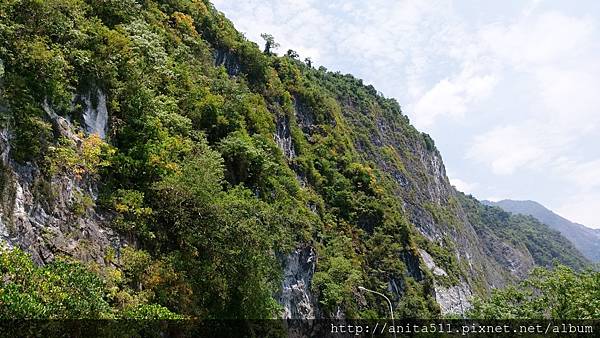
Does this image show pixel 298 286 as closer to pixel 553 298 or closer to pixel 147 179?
pixel 553 298

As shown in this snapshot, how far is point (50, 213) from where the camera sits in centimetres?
1155

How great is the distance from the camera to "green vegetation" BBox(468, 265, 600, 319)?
68.9 feet

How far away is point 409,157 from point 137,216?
7500 cm

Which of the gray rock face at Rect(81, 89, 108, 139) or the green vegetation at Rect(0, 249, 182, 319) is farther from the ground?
the gray rock face at Rect(81, 89, 108, 139)

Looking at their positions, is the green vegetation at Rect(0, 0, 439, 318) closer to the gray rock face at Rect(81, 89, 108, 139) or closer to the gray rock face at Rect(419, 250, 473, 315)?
the gray rock face at Rect(81, 89, 108, 139)

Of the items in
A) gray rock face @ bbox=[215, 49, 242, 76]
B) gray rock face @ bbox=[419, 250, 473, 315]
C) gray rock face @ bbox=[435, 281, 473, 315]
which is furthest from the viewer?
gray rock face @ bbox=[419, 250, 473, 315]

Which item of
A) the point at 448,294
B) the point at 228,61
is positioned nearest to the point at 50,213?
the point at 228,61

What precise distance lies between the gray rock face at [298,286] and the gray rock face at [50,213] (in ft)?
40.1

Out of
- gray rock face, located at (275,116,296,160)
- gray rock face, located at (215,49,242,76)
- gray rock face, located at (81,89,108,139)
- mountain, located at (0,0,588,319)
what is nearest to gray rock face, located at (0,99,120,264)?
mountain, located at (0,0,588,319)

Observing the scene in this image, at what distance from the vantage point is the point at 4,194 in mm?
10008

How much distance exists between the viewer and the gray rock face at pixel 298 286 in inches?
979

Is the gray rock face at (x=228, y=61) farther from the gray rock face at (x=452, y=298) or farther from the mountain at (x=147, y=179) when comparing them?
the gray rock face at (x=452, y=298)

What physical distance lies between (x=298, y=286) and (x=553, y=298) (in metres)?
12.2

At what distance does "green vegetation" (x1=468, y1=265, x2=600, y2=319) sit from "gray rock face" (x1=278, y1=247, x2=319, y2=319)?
9.61 m
